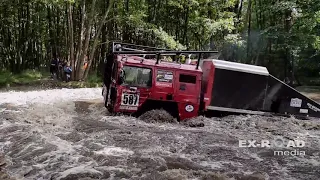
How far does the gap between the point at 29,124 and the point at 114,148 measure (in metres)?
3.40

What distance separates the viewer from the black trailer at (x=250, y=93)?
1050 centimetres

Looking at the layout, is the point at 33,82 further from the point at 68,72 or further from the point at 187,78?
the point at 187,78

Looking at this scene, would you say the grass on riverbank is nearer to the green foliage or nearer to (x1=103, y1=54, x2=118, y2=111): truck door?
the green foliage

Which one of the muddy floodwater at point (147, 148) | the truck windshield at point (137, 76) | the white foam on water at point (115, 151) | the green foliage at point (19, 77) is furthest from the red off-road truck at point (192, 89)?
the green foliage at point (19, 77)

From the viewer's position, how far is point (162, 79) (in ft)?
33.0

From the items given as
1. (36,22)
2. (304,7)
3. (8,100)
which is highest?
(304,7)

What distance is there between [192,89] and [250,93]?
1876mm

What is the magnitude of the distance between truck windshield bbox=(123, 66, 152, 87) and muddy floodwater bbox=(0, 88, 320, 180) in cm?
105

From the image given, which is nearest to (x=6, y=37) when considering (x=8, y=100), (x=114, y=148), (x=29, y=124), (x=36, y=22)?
(x=36, y=22)

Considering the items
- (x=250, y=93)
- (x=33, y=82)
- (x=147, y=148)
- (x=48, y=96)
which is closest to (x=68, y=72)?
(x=33, y=82)

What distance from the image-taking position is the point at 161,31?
20.3m

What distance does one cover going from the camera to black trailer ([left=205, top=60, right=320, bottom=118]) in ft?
34.4

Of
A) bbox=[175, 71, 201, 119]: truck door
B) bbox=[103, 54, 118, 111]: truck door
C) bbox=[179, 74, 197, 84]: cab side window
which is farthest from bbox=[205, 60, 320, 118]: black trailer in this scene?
bbox=[103, 54, 118, 111]: truck door

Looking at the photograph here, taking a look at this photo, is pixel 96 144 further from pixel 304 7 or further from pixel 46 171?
pixel 304 7
